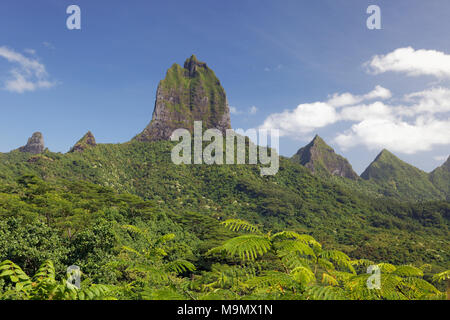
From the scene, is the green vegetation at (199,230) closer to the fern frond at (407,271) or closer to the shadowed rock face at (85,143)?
the fern frond at (407,271)

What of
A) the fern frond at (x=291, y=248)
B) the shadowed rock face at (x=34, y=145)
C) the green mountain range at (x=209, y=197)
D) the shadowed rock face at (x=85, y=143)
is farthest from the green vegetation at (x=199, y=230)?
the shadowed rock face at (x=34, y=145)

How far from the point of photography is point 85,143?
145500mm

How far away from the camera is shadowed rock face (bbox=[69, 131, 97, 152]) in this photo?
14112 cm

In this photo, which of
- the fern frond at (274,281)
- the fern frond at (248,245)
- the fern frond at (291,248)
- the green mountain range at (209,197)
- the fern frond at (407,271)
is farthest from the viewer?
the green mountain range at (209,197)

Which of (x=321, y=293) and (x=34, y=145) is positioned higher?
(x=34, y=145)

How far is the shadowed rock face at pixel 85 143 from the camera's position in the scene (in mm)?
141125

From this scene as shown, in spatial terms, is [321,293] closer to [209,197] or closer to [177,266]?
[177,266]

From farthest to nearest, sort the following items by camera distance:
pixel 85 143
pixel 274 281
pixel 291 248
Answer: pixel 85 143, pixel 291 248, pixel 274 281

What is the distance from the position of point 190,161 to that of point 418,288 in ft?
514

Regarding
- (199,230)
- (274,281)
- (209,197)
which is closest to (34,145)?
(209,197)

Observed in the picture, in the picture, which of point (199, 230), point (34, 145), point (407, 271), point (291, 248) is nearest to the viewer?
point (291, 248)

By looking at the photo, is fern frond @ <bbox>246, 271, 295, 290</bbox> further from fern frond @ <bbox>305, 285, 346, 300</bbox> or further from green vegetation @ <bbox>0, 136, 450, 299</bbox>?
fern frond @ <bbox>305, 285, 346, 300</bbox>
